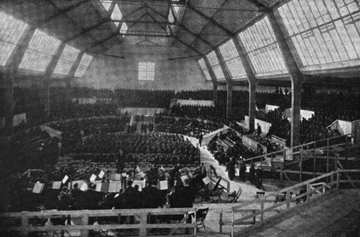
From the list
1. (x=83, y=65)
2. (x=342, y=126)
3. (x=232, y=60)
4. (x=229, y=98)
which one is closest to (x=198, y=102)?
(x=229, y=98)

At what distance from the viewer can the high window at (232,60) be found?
96.0 ft

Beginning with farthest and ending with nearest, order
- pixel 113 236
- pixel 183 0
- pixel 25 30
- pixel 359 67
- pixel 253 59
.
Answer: pixel 253 59
pixel 183 0
pixel 25 30
pixel 359 67
pixel 113 236

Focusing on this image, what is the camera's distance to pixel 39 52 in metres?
27.7

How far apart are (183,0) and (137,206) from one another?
18247 mm

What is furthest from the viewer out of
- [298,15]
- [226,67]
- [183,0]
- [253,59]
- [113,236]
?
[226,67]

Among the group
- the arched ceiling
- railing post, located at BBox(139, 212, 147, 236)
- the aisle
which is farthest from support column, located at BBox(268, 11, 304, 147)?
railing post, located at BBox(139, 212, 147, 236)

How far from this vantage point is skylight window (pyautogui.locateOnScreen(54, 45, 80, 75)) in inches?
1387

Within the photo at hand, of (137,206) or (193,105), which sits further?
(193,105)

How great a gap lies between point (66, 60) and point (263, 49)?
2341 cm

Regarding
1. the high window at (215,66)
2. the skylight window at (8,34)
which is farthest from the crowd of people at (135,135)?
the skylight window at (8,34)

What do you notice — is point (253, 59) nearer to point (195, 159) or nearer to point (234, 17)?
point (234, 17)

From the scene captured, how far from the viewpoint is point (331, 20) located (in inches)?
561

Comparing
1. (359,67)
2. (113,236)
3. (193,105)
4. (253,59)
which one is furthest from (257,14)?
(193,105)

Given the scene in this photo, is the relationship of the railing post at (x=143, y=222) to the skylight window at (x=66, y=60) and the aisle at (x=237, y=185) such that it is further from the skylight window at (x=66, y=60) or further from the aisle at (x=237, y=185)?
the skylight window at (x=66, y=60)
